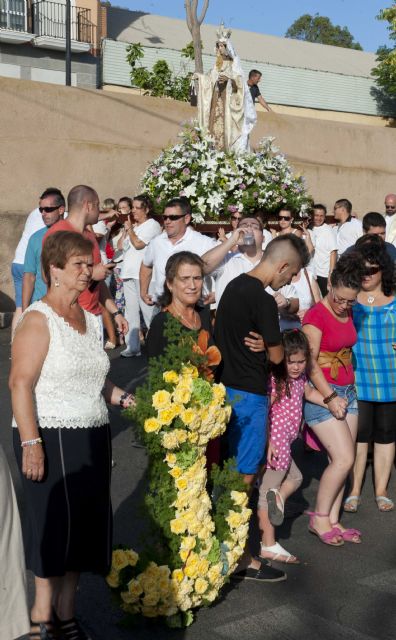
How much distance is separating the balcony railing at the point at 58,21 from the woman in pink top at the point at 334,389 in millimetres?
35664

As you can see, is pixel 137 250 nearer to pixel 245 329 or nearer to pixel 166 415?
pixel 245 329

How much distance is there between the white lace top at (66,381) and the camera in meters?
4.25

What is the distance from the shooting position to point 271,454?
5992 mm

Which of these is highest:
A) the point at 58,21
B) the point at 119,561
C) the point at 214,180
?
the point at 58,21

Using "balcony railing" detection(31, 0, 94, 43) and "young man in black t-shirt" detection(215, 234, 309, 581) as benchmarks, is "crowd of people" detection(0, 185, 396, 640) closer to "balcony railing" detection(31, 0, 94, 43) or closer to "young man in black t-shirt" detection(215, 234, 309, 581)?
"young man in black t-shirt" detection(215, 234, 309, 581)

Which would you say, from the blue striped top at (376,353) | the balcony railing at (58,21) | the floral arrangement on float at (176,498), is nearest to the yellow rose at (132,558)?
the floral arrangement on float at (176,498)

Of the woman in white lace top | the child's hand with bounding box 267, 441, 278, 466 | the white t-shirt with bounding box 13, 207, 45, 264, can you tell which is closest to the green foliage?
the white t-shirt with bounding box 13, 207, 45, 264

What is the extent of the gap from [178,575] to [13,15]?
125 ft

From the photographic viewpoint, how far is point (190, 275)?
5.55 metres

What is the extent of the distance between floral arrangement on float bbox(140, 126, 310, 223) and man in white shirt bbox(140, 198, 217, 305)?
1.97 meters

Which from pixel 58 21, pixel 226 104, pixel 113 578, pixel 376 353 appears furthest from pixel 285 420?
pixel 58 21

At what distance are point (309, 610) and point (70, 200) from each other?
10.6ft

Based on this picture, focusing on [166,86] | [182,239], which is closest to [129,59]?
[166,86]

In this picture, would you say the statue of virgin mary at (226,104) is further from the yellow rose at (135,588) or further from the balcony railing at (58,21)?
the balcony railing at (58,21)
